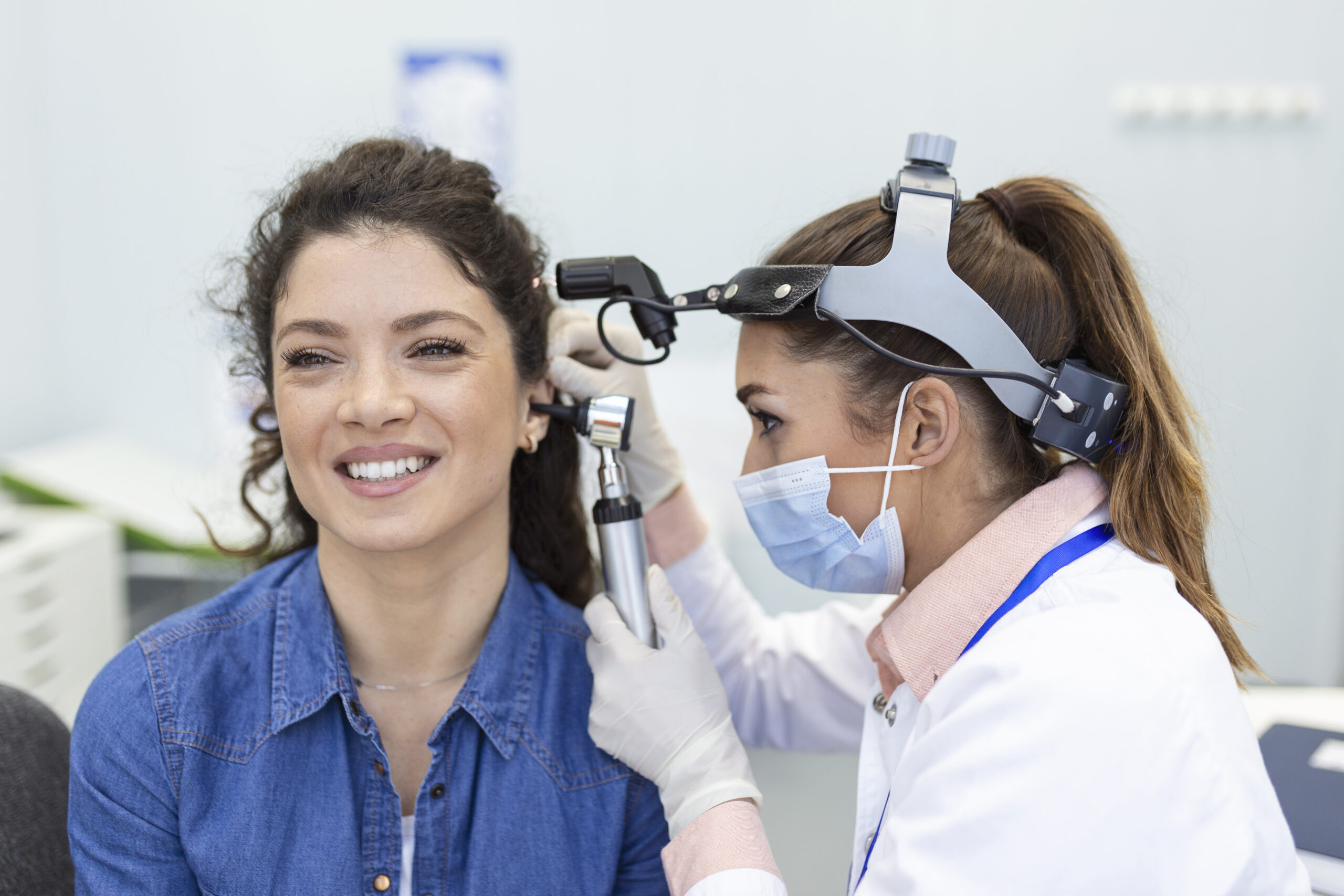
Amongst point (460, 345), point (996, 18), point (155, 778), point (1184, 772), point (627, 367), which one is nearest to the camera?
point (1184, 772)

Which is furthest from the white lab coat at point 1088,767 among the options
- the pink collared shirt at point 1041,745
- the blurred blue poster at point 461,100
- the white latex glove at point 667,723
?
the blurred blue poster at point 461,100

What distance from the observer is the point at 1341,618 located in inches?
80.4

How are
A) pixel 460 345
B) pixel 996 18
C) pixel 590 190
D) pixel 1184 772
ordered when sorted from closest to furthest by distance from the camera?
pixel 1184 772, pixel 460 345, pixel 996 18, pixel 590 190

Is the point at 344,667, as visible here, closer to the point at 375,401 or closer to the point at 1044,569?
the point at 375,401

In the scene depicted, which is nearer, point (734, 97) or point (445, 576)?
point (445, 576)

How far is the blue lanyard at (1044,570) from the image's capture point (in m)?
0.95

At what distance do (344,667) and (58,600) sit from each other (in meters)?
1.15

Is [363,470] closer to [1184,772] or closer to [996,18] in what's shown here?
[1184,772]

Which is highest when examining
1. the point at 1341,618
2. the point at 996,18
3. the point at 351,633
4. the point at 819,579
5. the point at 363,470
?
the point at 996,18

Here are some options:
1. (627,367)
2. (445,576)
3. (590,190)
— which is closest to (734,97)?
(590,190)

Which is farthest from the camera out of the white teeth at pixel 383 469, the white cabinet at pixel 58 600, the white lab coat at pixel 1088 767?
the white cabinet at pixel 58 600

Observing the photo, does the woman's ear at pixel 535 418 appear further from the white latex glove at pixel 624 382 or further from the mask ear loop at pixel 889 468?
the mask ear loop at pixel 889 468

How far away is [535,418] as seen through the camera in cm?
122

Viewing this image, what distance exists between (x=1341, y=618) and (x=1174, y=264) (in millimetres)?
868
